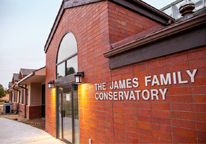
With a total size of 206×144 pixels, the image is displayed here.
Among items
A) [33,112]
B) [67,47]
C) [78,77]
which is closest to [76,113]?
[78,77]

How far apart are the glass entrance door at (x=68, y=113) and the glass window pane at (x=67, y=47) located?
4.18ft

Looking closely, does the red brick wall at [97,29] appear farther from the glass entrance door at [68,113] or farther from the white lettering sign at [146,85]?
the glass entrance door at [68,113]

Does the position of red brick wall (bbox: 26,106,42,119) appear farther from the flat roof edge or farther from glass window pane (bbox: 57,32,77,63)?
the flat roof edge

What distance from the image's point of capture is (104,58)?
366cm

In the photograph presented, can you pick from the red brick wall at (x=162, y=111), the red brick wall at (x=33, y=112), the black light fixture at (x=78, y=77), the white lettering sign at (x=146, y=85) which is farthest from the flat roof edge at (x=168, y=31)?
the red brick wall at (x=33, y=112)

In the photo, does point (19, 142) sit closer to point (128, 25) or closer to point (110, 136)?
point (110, 136)

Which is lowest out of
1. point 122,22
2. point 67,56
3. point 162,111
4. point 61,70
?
point 162,111

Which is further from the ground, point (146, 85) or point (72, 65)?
point (72, 65)

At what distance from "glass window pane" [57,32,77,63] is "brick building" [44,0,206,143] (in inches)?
1.5

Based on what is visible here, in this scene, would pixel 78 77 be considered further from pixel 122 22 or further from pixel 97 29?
pixel 122 22

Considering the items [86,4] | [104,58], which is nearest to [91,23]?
[86,4]

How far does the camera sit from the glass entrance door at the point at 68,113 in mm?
5020

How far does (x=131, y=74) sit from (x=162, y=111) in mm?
898

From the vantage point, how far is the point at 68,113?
5.57 meters
